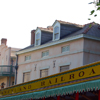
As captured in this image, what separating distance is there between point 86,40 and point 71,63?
2069 mm

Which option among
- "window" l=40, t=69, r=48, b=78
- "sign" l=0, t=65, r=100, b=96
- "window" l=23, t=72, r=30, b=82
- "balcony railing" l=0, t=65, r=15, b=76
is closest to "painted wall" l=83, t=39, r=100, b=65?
"sign" l=0, t=65, r=100, b=96

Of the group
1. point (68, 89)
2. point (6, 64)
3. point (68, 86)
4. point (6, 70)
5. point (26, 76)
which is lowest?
Answer: point (68, 89)

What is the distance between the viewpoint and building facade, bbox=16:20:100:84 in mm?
19489

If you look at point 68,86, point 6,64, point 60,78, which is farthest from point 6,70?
point 68,86

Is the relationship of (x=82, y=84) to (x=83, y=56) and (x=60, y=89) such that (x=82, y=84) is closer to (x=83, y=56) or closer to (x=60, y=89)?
(x=60, y=89)

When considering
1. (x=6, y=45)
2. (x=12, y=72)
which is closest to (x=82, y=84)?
A: (x=12, y=72)

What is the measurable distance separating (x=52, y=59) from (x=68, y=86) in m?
9.46

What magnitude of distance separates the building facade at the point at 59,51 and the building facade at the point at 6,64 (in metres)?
5.68

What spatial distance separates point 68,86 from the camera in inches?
508

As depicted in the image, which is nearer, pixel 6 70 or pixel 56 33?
pixel 56 33

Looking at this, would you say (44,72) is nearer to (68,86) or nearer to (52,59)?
(52,59)

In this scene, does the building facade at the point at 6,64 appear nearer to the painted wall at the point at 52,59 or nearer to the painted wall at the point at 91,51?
the painted wall at the point at 52,59

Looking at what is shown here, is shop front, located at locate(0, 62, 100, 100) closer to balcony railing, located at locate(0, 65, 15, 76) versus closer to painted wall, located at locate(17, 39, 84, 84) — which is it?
painted wall, located at locate(17, 39, 84, 84)

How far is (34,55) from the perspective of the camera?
81.0ft
